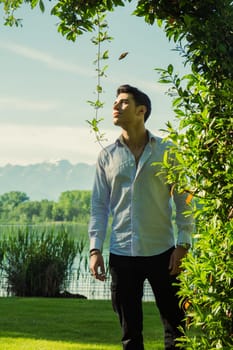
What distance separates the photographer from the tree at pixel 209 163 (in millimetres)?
2744

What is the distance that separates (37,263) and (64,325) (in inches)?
111

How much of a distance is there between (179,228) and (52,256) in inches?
A: 258

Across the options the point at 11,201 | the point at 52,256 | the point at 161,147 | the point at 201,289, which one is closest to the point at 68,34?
the point at 161,147

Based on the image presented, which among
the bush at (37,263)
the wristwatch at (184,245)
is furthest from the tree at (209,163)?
the bush at (37,263)

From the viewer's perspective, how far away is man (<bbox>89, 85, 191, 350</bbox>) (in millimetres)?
3328

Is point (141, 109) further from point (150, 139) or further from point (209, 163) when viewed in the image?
point (209, 163)

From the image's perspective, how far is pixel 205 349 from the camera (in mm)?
2844

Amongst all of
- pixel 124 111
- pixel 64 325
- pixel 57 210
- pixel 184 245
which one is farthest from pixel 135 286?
pixel 57 210

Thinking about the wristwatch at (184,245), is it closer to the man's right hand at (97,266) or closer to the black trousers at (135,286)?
the black trousers at (135,286)

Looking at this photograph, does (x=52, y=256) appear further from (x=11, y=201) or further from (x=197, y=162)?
(x=11, y=201)

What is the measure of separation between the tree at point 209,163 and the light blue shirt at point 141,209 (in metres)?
0.38

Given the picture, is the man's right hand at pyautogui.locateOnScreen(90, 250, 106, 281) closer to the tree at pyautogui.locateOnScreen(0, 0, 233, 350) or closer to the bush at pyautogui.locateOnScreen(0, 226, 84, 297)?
the tree at pyautogui.locateOnScreen(0, 0, 233, 350)

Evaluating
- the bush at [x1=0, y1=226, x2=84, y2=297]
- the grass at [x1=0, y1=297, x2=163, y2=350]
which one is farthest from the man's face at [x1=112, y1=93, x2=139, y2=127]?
the bush at [x1=0, y1=226, x2=84, y2=297]

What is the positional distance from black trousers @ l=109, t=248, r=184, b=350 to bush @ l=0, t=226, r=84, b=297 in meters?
6.34
